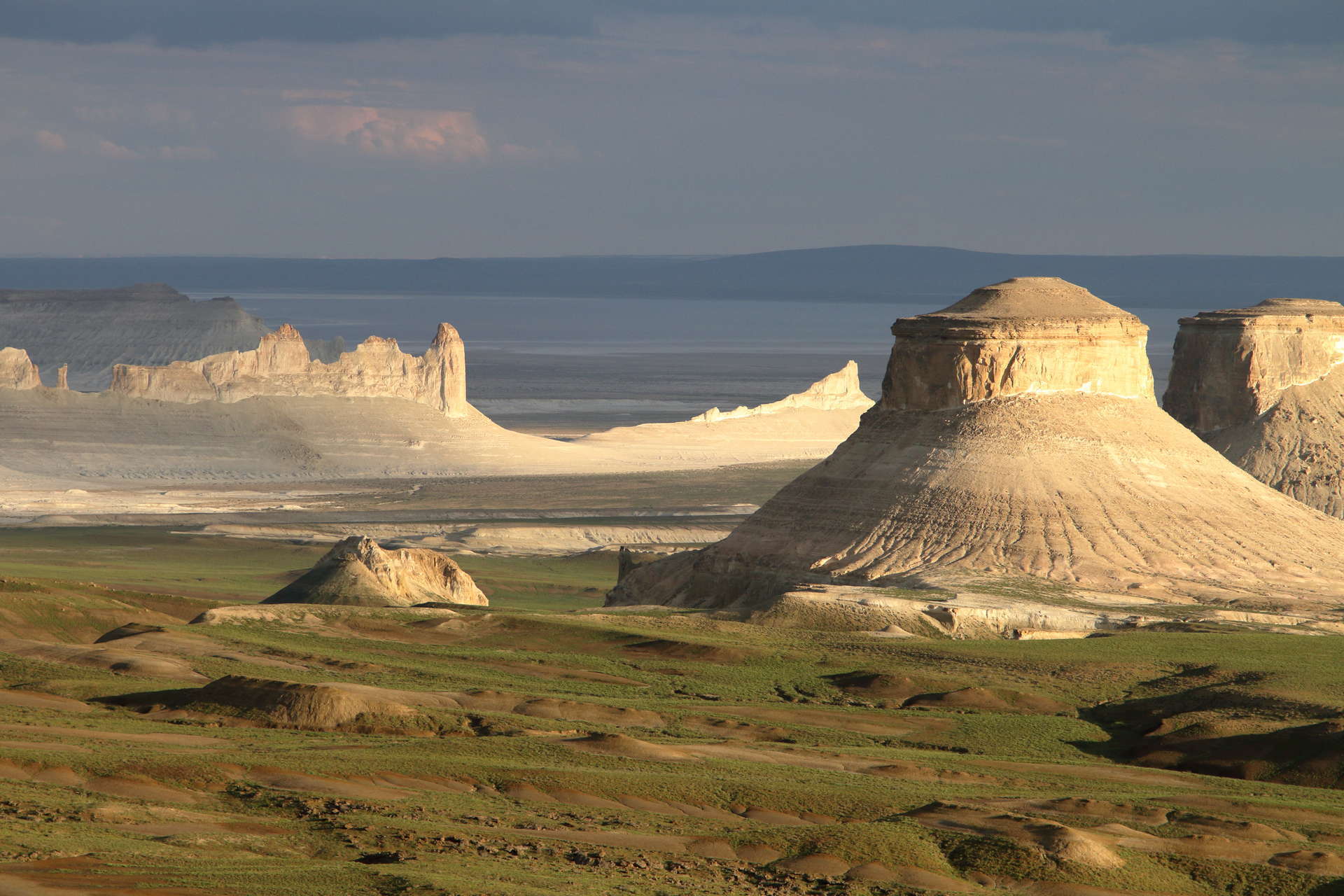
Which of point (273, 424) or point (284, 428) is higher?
point (273, 424)

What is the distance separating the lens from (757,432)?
5694 inches

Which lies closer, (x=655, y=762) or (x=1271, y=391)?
(x=655, y=762)

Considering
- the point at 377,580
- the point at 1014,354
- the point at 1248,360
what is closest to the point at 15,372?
the point at 377,580

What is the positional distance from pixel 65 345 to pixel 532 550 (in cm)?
7410

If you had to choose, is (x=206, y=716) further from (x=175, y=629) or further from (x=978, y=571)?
(x=978, y=571)

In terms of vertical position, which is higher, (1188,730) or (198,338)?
(198,338)

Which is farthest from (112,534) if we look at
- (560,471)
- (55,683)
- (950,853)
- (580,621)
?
(950,853)

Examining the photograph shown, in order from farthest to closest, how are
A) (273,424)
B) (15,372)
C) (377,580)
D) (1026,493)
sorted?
1. (273,424)
2. (15,372)
3. (377,580)
4. (1026,493)

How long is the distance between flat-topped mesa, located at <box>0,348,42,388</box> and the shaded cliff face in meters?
25.4

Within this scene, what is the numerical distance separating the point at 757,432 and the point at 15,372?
53927mm

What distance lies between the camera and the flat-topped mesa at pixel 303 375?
394 ft

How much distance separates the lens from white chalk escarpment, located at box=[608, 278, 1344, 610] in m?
46.8

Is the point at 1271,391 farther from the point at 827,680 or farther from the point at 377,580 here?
the point at 827,680

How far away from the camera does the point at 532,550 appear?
87.1m
